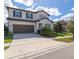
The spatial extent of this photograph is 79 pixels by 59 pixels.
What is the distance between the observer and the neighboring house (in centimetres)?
158

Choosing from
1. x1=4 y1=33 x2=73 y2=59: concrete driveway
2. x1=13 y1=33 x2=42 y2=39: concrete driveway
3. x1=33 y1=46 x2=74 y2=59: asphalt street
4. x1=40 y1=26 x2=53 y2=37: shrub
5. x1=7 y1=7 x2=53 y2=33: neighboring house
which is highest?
x1=7 y1=7 x2=53 y2=33: neighboring house

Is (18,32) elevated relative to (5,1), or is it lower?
lower

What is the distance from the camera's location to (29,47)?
1587 millimetres

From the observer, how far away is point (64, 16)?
1631 millimetres

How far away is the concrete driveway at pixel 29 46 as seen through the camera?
4.99ft

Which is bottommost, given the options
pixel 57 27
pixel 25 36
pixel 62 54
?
pixel 62 54

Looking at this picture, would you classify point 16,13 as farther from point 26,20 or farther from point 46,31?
point 46,31

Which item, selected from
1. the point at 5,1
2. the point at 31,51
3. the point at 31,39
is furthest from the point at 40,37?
the point at 5,1

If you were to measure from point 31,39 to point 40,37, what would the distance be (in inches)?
5.1

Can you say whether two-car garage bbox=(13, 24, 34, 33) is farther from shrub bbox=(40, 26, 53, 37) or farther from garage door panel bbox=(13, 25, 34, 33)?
shrub bbox=(40, 26, 53, 37)

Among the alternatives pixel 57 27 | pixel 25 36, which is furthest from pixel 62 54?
pixel 25 36

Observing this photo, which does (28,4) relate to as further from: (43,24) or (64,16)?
(64,16)

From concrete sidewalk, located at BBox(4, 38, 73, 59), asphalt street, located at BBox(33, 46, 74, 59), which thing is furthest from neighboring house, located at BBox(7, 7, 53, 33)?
asphalt street, located at BBox(33, 46, 74, 59)

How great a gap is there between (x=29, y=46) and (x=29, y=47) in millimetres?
14
